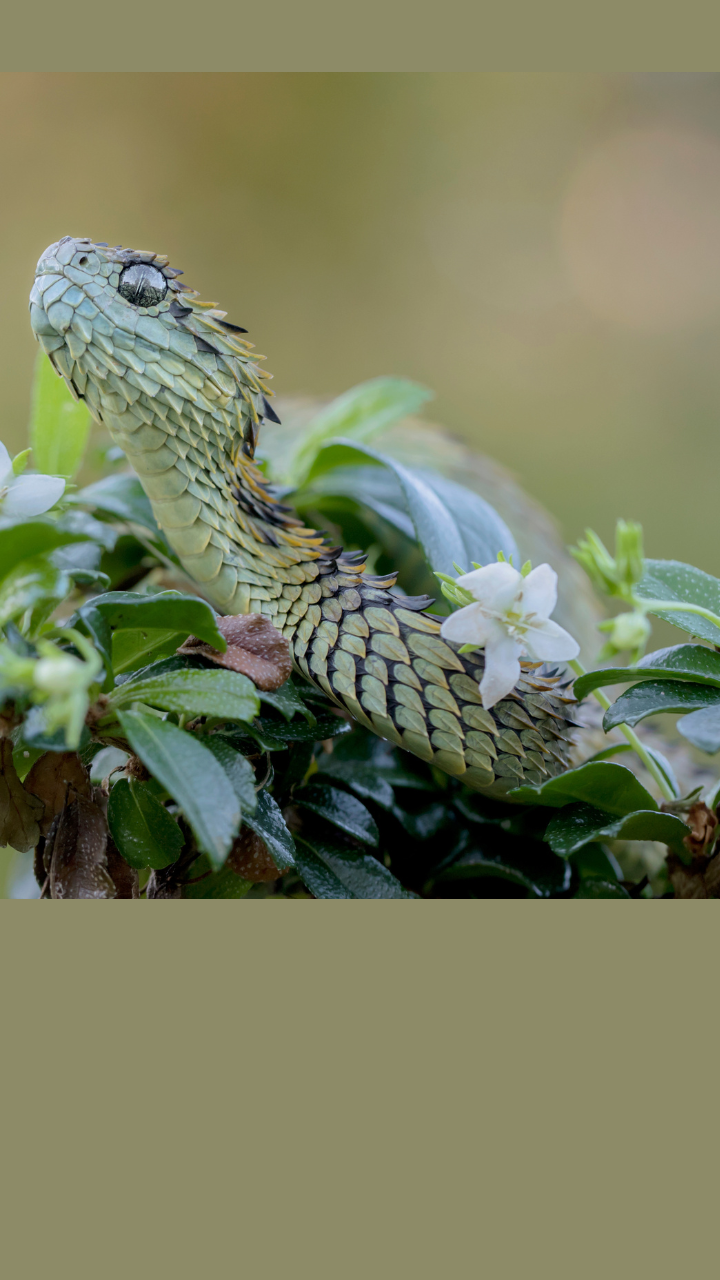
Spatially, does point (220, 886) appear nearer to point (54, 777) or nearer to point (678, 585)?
point (54, 777)

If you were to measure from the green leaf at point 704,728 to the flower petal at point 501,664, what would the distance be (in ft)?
0.19

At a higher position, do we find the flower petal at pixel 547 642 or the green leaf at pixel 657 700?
the flower petal at pixel 547 642

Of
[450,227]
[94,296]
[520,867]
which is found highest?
[450,227]

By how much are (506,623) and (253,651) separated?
9 centimetres

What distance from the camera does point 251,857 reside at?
0.31 m

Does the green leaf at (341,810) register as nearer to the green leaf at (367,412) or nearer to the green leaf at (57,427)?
the green leaf at (57,427)

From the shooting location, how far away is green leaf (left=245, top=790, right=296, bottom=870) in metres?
0.30

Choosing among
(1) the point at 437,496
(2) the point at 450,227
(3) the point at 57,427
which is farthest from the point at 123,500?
(2) the point at 450,227

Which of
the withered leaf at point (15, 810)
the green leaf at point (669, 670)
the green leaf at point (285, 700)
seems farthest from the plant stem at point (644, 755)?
the withered leaf at point (15, 810)

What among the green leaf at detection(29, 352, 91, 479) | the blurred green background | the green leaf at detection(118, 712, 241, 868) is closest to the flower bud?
the green leaf at detection(118, 712, 241, 868)

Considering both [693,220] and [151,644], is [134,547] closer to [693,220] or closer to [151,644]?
[151,644]

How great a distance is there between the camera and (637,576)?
269mm

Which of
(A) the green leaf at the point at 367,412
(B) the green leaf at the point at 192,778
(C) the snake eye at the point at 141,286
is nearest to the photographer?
(B) the green leaf at the point at 192,778

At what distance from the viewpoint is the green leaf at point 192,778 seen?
0.23 meters
